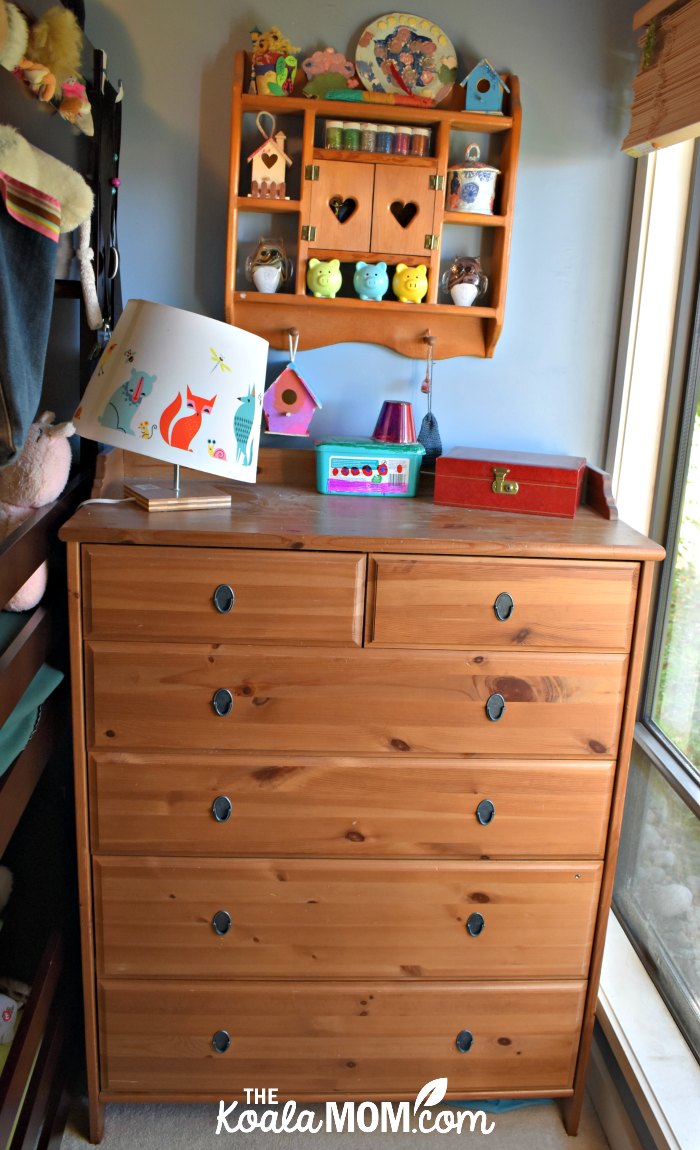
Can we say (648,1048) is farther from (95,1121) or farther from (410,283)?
(410,283)

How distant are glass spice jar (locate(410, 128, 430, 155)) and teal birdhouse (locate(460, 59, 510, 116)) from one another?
9 cm

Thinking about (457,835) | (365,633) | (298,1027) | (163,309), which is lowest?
(298,1027)

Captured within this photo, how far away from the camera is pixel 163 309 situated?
4.90 ft

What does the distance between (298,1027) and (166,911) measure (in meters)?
0.33

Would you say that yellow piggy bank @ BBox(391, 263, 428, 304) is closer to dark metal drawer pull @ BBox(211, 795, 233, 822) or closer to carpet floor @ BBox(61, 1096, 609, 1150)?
dark metal drawer pull @ BBox(211, 795, 233, 822)

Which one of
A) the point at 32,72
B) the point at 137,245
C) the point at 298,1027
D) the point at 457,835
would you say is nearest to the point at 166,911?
the point at 298,1027

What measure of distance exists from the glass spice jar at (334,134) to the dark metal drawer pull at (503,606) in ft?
2.95

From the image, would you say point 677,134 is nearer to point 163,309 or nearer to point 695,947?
point 163,309

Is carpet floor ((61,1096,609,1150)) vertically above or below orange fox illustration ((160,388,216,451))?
below

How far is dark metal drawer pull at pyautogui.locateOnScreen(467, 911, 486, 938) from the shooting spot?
1.71 meters

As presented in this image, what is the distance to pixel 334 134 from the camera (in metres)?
1.80

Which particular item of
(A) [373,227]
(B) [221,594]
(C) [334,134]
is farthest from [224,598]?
(C) [334,134]

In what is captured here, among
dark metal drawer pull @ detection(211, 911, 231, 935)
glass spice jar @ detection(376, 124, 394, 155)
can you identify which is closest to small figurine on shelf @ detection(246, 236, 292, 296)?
glass spice jar @ detection(376, 124, 394, 155)

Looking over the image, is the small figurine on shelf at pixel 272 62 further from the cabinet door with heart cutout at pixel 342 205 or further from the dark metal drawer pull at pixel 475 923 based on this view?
the dark metal drawer pull at pixel 475 923
